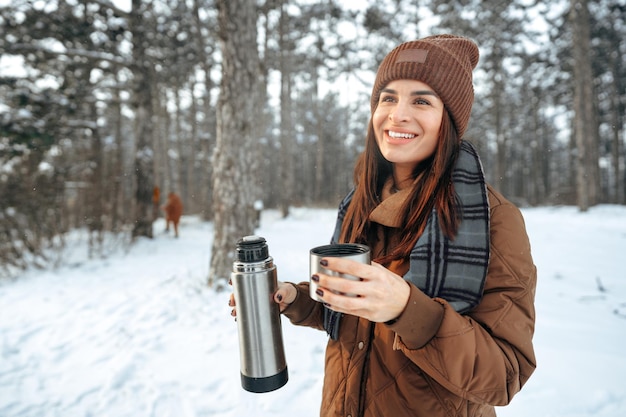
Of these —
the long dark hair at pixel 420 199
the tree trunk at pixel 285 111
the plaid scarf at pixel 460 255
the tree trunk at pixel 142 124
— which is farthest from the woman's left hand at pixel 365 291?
the tree trunk at pixel 285 111

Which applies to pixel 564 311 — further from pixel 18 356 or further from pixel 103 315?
pixel 18 356

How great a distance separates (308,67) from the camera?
57.7ft

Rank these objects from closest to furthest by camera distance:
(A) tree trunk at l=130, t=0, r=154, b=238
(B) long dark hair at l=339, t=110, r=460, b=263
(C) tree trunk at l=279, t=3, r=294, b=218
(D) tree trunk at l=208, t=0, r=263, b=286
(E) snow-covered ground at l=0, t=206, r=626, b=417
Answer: (B) long dark hair at l=339, t=110, r=460, b=263 → (E) snow-covered ground at l=0, t=206, r=626, b=417 → (D) tree trunk at l=208, t=0, r=263, b=286 → (A) tree trunk at l=130, t=0, r=154, b=238 → (C) tree trunk at l=279, t=3, r=294, b=218

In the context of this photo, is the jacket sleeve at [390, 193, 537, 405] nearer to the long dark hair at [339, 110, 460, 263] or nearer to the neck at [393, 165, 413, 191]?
the long dark hair at [339, 110, 460, 263]

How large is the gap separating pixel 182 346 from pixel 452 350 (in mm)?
3578

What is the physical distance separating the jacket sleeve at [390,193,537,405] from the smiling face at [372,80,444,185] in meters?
0.37

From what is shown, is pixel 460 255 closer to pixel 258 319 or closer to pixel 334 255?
pixel 334 255

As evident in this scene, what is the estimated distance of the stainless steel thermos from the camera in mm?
1312

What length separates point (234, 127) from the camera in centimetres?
523

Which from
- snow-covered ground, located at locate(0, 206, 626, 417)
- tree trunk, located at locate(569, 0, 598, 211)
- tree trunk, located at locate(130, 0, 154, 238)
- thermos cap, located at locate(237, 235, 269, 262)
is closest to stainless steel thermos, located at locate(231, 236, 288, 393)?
thermos cap, located at locate(237, 235, 269, 262)

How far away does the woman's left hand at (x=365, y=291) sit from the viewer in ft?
3.05

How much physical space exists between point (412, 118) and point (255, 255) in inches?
30.9

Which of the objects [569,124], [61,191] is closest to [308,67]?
[61,191]

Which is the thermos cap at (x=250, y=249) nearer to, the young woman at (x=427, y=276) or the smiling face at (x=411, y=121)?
the young woman at (x=427, y=276)
